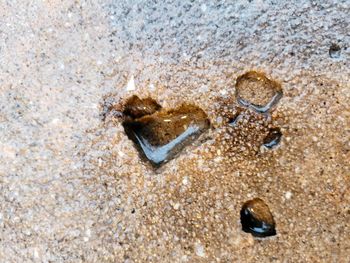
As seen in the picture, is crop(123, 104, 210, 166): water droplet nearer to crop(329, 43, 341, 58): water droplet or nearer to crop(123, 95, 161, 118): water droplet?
crop(123, 95, 161, 118): water droplet

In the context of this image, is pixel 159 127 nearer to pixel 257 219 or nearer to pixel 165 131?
pixel 165 131

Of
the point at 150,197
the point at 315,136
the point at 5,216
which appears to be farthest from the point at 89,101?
the point at 315,136

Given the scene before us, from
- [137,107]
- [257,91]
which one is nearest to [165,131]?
[137,107]

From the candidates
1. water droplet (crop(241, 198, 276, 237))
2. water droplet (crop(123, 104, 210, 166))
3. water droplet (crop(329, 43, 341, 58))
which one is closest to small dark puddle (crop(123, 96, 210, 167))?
water droplet (crop(123, 104, 210, 166))

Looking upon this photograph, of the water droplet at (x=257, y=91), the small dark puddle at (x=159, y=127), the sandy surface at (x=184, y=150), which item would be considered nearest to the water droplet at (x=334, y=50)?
the sandy surface at (x=184, y=150)

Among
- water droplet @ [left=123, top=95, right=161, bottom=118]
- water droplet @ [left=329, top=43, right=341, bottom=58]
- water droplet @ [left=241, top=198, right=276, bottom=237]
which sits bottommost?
water droplet @ [left=241, top=198, right=276, bottom=237]

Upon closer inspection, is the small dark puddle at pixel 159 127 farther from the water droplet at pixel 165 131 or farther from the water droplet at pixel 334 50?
the water droplet at pixel 334 50
